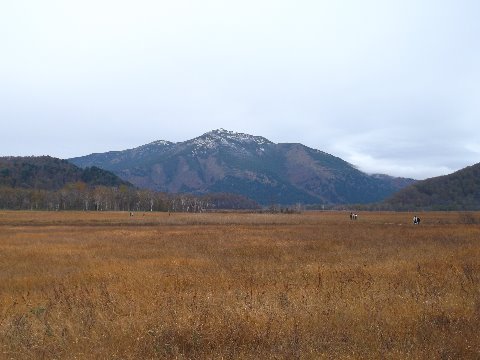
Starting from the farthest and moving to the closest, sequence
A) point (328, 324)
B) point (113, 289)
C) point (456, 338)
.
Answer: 1. point (113, 289)
2. point (328, 324)
3. point (456, 338)

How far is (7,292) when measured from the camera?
14125 millimetres

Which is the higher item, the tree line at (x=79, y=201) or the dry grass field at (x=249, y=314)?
the tree line at (x=79, y=201)

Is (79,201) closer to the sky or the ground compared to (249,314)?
closer to the sky

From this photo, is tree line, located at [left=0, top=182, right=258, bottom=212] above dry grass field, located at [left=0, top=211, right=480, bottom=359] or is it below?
above

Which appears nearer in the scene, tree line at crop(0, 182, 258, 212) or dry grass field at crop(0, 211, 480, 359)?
dry grass field at crop(0, 211, 480, 359)

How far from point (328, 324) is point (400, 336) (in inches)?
55.1

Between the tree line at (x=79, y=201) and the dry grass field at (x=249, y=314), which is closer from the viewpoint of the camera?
the dry grass field at (x=249, y=314)

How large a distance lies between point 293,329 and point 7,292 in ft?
34.6

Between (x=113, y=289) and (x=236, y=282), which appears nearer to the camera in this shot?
(x=113, y=289)

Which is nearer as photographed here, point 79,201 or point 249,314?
point 249,314

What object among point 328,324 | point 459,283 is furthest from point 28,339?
point 459,283

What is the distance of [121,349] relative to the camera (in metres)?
7.47

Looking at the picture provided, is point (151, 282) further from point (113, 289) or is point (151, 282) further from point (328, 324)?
point (328, 324)

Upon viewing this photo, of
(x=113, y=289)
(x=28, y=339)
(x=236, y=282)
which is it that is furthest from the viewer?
(x=236, y=282)
